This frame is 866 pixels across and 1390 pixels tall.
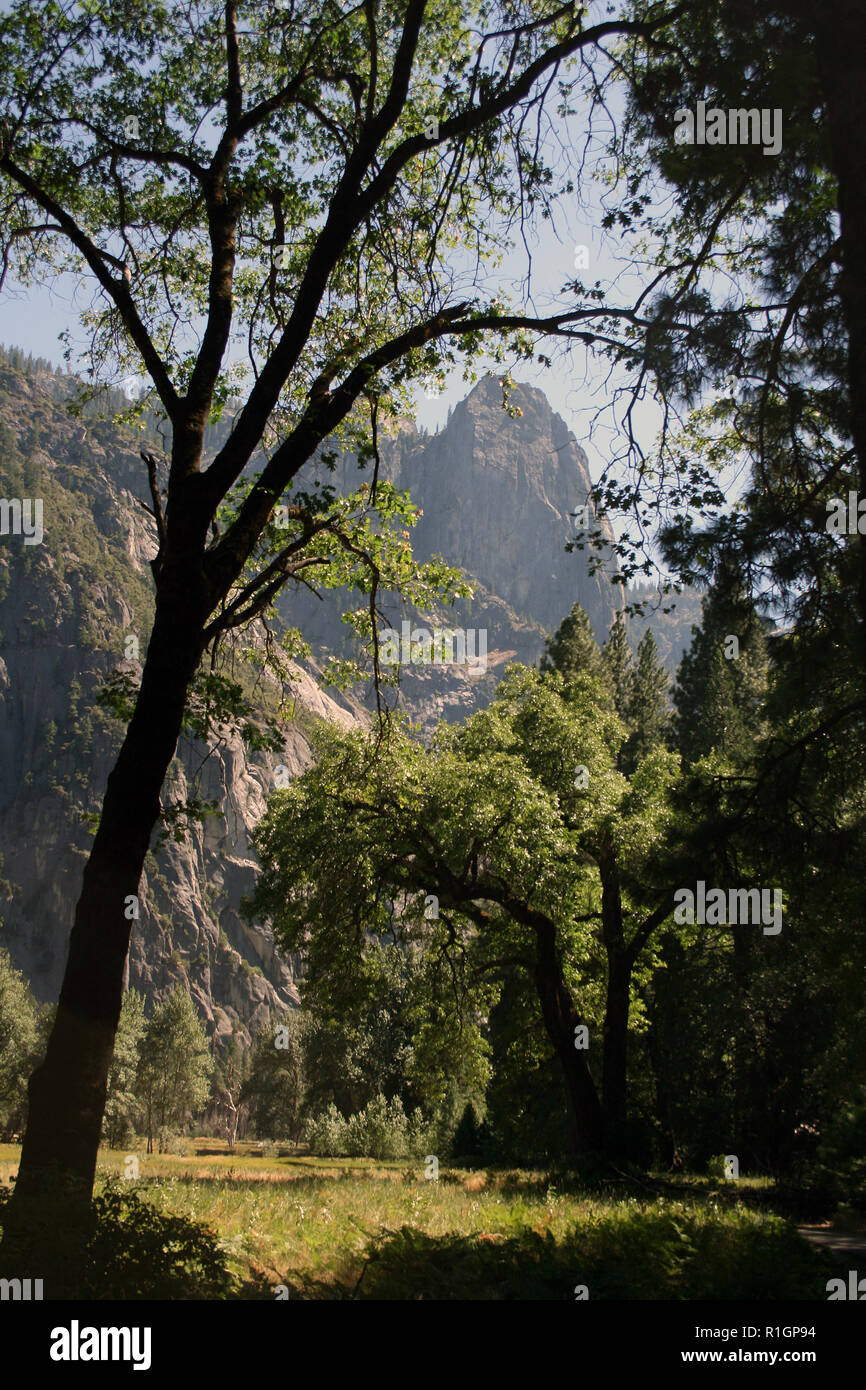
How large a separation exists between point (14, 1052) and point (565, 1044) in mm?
55404

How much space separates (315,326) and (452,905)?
9433 mm

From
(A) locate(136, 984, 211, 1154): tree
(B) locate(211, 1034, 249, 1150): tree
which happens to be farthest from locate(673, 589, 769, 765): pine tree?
(B) locate(211, 1034, 249, 1150): tree

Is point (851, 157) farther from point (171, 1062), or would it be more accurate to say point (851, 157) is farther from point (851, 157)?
point (171, 1062)

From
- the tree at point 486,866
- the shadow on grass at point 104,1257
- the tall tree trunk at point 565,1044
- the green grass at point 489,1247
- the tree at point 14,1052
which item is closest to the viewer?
the shadow on grass at point 104,1257

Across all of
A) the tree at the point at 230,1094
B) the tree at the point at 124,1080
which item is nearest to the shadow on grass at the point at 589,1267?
the tree at the point at 124,1080

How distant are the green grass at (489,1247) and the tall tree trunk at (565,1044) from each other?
5034 mm

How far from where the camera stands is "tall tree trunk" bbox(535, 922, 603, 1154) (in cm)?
1468

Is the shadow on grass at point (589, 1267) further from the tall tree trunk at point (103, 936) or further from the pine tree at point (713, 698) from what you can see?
the pine tree at point (713, 698)

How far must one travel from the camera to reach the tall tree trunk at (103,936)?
18.1 ft

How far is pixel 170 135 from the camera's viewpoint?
8.80m

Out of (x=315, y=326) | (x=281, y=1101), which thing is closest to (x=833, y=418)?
(x=315, y=326)

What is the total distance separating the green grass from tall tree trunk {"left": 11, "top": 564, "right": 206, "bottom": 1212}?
1.04 m

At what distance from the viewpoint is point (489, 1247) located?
6.86 m

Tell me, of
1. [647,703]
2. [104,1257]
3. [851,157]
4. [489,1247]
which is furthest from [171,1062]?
[851,157]
